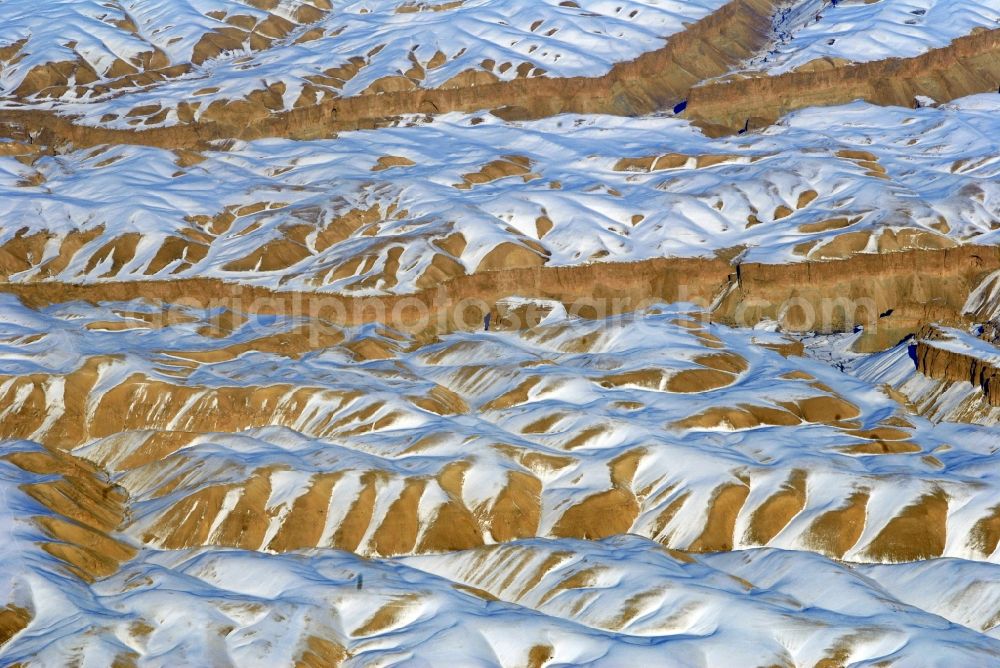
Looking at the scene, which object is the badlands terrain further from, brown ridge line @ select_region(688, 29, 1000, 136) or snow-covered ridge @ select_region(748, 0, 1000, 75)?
snow-covered ridge @ select_region(748, 0, 1000, 75)

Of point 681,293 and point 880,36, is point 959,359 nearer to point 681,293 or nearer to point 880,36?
point 681,293

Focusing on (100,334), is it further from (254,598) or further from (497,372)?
(254,598)

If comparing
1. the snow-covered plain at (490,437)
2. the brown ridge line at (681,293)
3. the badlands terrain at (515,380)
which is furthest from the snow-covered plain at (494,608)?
the brown ridge line at (681,293)

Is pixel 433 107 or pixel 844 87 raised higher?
pixel 844 87

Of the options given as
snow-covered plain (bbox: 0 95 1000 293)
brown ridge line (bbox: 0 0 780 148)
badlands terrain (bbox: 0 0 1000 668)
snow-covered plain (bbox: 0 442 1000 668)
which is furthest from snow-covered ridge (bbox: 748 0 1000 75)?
snow-covered plain (bbox: 0 442 1000 668)

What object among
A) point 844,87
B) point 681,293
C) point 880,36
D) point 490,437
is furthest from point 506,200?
point 880,36

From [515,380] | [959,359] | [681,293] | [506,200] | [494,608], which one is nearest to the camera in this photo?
[494,608]
